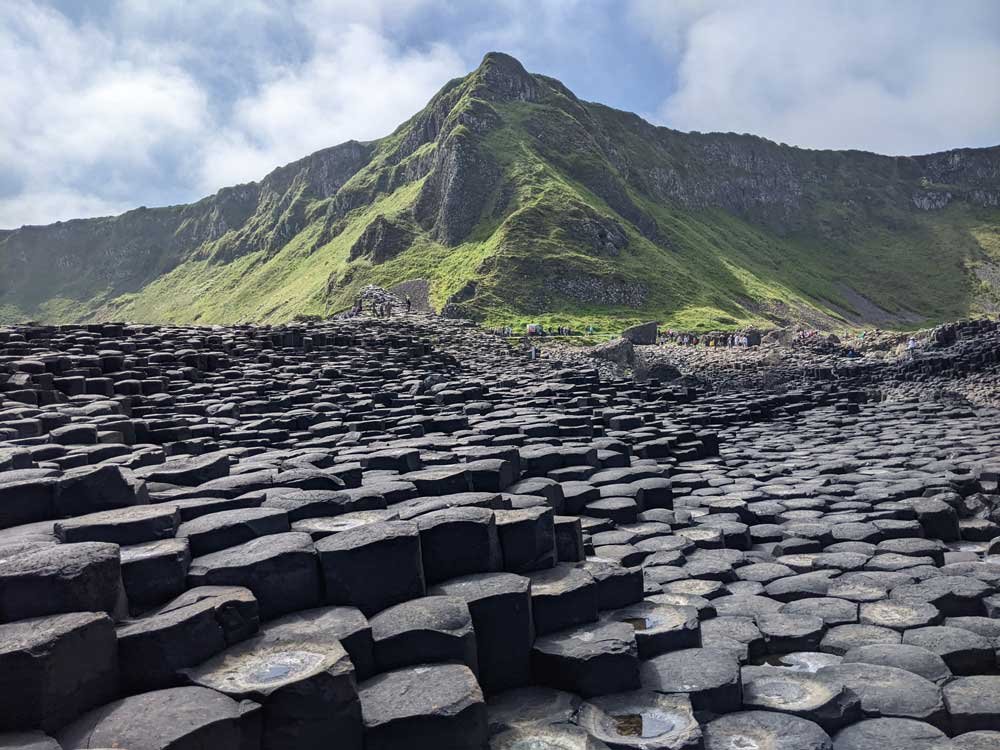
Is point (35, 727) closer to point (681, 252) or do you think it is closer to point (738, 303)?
point (738, 303)

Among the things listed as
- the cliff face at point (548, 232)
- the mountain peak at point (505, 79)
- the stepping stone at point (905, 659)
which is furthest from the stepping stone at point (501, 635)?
the mountain peak at point (505, 79)

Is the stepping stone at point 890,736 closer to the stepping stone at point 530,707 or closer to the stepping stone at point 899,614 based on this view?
the stepping stone at point 530,707

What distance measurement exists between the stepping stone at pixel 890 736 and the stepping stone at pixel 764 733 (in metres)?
0.16

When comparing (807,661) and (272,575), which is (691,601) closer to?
(807,661)

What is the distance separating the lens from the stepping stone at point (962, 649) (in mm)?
4566

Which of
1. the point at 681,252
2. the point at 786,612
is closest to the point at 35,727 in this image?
the point at 786,612

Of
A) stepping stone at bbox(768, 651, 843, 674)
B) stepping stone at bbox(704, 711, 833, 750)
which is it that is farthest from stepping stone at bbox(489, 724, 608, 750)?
stepping stone at bbox(768, 651, 843, 674)

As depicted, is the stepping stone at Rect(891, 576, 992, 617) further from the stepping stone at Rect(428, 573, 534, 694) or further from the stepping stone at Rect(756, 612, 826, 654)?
the stepping stone at Rect(428, 573, 534, 694)

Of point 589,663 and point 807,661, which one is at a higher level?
point 589,663

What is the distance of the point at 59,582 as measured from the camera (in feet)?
10.9

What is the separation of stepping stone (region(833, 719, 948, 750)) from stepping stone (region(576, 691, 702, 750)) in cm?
81

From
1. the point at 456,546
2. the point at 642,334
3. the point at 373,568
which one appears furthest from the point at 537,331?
the point at 373,568

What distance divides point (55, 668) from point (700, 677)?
3.24 meters

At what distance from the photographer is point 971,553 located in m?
6.97
